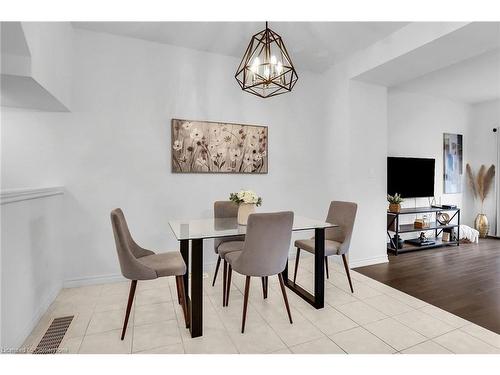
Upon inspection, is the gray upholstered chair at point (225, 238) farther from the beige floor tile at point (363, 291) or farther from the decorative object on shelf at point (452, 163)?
the decorative object on shelf at point (452, 163)

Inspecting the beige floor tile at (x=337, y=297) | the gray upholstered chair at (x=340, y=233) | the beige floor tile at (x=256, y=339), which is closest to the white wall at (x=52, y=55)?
the beige floor tile at (x=256, y=339)

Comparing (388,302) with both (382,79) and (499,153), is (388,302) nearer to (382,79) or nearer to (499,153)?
(382,79)

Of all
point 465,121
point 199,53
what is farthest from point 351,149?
point 465,121

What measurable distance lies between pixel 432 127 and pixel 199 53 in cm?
446

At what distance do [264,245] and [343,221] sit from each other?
3.99 ft

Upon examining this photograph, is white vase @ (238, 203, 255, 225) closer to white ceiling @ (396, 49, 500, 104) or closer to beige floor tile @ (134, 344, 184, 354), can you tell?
beige floor tile @ (134, 344, 184, 354)

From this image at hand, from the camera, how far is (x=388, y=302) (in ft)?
8.19

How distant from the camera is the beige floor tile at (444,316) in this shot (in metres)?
2.12

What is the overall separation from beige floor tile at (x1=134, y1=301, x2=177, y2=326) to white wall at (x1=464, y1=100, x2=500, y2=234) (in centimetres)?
614

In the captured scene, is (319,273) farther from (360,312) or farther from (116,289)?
(116,289)

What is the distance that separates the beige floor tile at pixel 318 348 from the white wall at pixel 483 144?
5.45 meters

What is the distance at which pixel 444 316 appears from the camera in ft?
7.32

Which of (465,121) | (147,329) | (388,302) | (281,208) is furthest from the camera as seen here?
(465,121)
